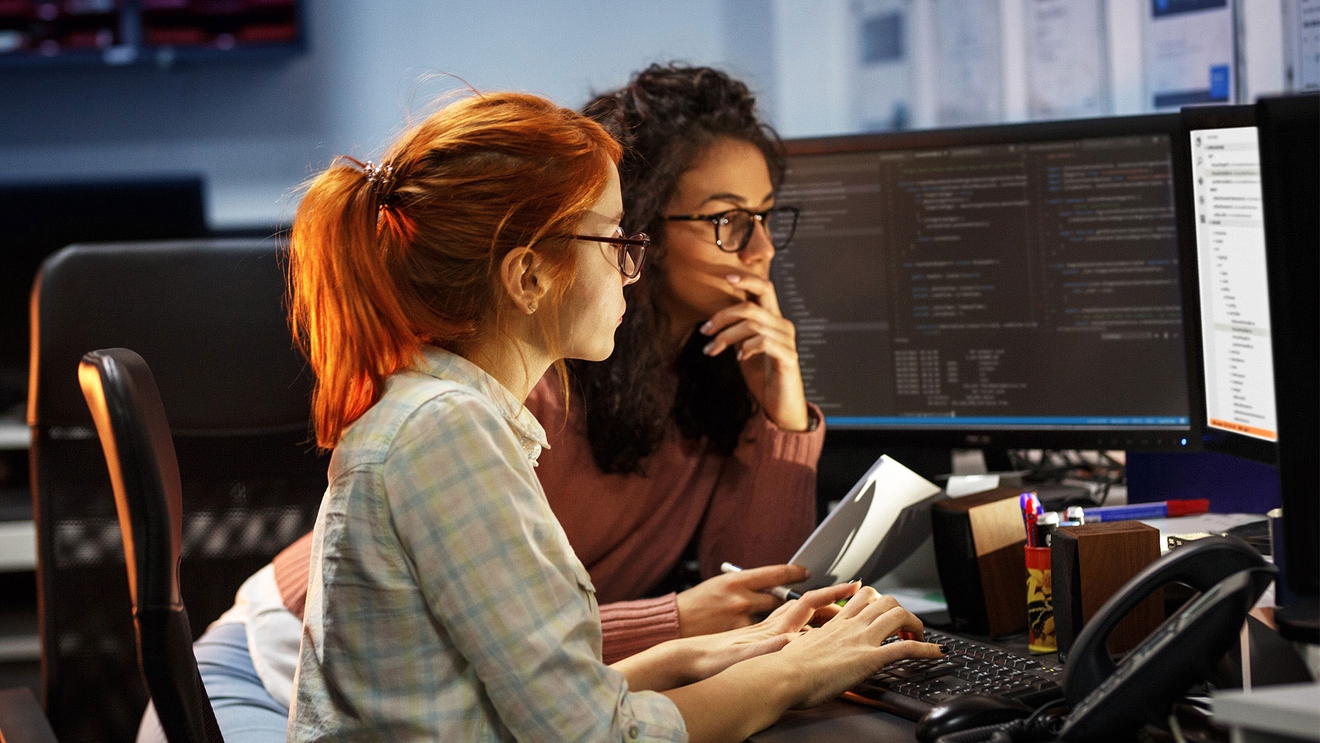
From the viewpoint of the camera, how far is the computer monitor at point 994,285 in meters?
1.25

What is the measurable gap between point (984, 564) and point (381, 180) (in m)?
0.64

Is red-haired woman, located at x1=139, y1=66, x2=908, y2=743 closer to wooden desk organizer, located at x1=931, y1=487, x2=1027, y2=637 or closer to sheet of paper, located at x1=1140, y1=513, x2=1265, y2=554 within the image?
wooden desk organizer, located at x1=931, y1=487, x2=1027, y2=637

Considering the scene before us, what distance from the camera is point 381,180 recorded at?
90 cm

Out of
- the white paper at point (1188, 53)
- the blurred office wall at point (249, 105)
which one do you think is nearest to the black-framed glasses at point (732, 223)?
the white paper at point (1188, 53)

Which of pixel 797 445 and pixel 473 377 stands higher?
pixel 473 377

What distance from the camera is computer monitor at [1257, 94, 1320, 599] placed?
0.70m

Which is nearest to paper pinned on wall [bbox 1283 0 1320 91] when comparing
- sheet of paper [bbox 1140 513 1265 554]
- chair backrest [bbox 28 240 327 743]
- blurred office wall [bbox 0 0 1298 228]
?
sheet of paper [bbox 1140 513 1265 554]

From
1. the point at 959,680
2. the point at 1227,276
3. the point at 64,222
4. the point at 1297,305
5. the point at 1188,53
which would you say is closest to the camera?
the point at 1297,305

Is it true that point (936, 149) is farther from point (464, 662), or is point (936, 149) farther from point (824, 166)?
point (464, 662)

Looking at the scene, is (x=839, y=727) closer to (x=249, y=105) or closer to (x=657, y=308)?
(x=657, y=308)

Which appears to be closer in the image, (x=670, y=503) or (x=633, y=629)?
(x=633, y=629)

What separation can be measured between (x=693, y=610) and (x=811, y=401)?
36 cm

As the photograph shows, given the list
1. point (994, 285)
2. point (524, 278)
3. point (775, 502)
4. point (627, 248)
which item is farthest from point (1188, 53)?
point (524, 278)

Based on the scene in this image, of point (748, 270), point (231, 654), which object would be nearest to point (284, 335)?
point (231, 654)
